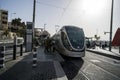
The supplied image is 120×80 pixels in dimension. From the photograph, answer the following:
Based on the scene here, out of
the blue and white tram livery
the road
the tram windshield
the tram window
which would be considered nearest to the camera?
the road

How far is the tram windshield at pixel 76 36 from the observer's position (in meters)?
18.6

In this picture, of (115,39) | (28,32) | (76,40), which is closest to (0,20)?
(115,39)

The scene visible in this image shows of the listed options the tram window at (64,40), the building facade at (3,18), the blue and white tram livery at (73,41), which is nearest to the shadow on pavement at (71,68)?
the blue and white tram livery at (73,41)

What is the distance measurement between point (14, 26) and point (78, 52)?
99.6m

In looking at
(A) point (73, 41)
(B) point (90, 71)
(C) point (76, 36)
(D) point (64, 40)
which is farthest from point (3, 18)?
(B) point (90, 71)

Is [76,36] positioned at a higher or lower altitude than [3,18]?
lower

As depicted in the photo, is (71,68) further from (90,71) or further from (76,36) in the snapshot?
(76,36)

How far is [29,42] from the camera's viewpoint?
24.2 metres

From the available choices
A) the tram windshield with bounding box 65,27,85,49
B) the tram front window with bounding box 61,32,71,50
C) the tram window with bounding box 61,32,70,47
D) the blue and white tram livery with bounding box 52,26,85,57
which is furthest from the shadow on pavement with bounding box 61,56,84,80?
the tram window with bounding box 61,32,70,47

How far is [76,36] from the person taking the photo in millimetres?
19438

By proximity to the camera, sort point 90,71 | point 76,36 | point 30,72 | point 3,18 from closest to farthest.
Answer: point 30,72
point 90,71
point 76,36
point 3,18

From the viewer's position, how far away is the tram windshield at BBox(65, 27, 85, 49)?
18639 millimetres

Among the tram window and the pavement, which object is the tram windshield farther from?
the pavement

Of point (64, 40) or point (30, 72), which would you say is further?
point (64, 40)
